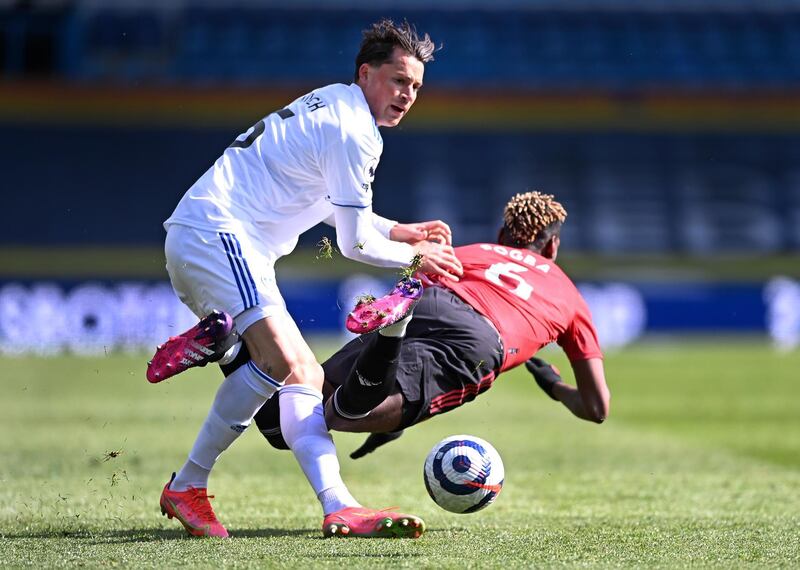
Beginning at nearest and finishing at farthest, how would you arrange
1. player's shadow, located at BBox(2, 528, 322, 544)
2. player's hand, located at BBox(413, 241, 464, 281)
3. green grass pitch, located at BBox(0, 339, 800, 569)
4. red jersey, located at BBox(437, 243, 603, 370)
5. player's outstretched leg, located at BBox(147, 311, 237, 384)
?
green grass pitch, located at BBox(0, 339, 800, 569)
player's outstretched leg, located at BBox(147, 311, 237, 384)
player's hand, located at BBox(413, 241, 464, 281)
player's shadow, located at BBox(2, 528, 322, 544)
red jersey, located at BBox(437, 243, 603, 370)

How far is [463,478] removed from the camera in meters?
5.07

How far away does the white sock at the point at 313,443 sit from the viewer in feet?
15.9

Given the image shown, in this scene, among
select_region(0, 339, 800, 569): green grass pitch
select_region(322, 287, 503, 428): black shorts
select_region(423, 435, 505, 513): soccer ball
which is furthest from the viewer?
select_region(322, 287, 503, 428): black shorts

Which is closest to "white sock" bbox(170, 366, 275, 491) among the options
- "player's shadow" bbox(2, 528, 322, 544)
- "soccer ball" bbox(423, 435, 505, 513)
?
"player's shadow" bbox(2, 528, 322, 544)

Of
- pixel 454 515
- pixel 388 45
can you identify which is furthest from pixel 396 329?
pixel 454 515

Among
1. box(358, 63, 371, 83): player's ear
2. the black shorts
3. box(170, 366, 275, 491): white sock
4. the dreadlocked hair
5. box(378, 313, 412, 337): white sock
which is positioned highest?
box(358, 63, 371, 83): player's ear

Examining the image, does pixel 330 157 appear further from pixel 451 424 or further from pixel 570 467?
pixel 451 424

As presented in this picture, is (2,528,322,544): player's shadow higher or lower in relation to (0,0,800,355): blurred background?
lower

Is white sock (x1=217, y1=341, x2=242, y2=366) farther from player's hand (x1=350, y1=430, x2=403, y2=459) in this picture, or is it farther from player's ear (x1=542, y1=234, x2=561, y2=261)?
player's ear (x1=542, y1=234, x2=561, y2=261)

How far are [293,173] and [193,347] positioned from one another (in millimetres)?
813

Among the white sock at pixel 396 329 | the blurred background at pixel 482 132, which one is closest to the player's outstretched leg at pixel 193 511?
the white sock at pixel 396 329

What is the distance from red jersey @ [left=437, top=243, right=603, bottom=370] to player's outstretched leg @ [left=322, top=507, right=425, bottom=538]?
3.66 feet

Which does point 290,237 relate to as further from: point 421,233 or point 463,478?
point 463,478

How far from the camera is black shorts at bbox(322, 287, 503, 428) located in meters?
5.24
